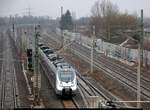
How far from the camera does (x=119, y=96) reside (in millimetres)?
27094

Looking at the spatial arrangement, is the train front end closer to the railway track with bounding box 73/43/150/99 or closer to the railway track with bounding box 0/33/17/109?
the railway track with bounding box 0/33/17/109

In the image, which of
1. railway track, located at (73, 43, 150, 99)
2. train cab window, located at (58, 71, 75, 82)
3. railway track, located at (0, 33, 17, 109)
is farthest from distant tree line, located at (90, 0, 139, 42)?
train cab window, located at (58, 71, 75, 82)

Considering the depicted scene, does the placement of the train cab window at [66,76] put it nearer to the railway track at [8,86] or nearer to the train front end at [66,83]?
the train front end at [66,83]

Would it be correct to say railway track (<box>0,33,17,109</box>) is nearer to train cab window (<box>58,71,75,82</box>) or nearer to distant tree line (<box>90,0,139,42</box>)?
train cab window (<box>58,71,75,82</box>)

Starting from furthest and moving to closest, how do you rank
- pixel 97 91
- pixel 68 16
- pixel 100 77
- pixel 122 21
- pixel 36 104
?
pixel 68 16 < pixel 122 21 < pixel 100 77 < pixel 97 91 < pixel 36 104

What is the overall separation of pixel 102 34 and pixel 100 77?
41749mm

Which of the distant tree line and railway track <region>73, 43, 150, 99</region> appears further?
the distant tree line

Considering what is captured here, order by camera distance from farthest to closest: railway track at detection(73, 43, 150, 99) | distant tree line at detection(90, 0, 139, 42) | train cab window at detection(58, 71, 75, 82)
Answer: distant tree line at detection(90, 0, 139, 42) < railway track at detection(73, 43, 150, 99) < train cab window at detection(58, 71, 75, 82)

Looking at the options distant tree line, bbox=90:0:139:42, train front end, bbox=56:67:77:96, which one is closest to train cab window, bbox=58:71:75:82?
train front end, bbox=56:67:77:96

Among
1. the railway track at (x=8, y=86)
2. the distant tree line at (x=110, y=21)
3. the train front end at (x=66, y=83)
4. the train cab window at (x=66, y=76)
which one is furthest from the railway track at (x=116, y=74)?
the distant tree line at (x=110, y=21)

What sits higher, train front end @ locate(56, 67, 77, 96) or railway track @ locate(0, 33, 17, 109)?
train front end @ locate(56, 67, 77, 96)

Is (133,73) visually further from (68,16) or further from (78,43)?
(68,16)

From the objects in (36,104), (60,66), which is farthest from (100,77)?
(36,104)

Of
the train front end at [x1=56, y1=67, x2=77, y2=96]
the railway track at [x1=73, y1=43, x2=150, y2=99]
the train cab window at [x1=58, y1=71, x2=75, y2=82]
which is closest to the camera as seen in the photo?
the train front end at [x1=56, y1=67, x2=77, y2=96]
